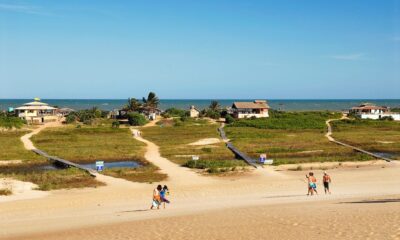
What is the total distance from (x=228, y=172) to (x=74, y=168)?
12770 millimetres

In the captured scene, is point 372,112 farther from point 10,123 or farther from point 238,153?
point 10,123

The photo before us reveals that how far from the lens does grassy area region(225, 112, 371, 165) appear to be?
44.9 metres

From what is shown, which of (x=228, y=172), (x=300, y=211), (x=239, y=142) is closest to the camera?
(x=300, y=211)

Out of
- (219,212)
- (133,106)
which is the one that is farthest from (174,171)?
(133,106)

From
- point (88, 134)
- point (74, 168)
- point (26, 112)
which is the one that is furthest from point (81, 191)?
point (26, 112)

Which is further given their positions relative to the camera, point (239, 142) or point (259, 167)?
point (239, 142)

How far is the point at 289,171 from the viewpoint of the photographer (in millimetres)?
36219

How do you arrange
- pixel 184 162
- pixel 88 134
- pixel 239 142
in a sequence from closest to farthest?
pixel 184 162 → pixel 239 142 → pixel 88 134

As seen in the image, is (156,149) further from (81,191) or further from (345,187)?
(345,187)

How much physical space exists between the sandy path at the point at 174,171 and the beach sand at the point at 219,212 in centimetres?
85

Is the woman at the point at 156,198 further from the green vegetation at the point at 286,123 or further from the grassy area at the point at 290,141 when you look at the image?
the green vegetation at the point at 286,123

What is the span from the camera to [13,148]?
4903cm

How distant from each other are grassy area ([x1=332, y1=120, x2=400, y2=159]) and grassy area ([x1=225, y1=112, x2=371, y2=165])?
2983mm

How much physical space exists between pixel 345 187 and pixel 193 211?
492 inches
